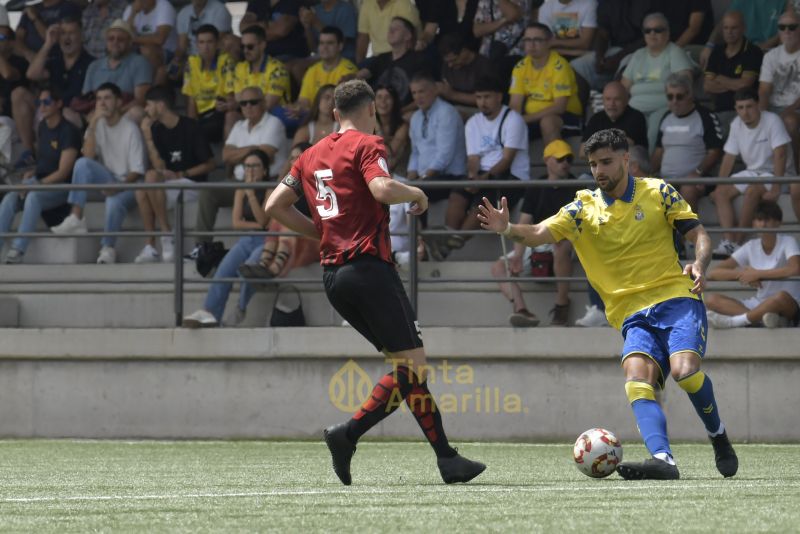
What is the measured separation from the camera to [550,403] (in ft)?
41.7

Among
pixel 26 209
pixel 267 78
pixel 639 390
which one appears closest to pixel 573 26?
pixel 267 78

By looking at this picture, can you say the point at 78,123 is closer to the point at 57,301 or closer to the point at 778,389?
the point at 57,301

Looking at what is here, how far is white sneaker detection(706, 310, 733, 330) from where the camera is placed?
40.3 ft

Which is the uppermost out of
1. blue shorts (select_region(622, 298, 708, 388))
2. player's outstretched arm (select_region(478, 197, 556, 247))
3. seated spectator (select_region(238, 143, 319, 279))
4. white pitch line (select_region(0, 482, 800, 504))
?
player's outstretched arm (select_region(478, 197, 556, 247))

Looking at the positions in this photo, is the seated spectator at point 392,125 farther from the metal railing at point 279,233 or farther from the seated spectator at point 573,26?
the seated spectator at point 573,26

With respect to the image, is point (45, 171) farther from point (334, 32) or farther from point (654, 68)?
point (654, 68)

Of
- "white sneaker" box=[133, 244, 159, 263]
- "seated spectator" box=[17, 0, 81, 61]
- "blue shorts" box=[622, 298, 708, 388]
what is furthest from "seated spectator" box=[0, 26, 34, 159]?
"blue shorts" box=[622, 298, 708, 388]

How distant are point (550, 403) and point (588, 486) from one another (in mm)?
5155

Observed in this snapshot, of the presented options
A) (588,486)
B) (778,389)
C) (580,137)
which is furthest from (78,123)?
(588,486)

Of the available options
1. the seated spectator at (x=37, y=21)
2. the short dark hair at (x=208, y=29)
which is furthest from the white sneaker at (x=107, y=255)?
the seated spectator at (x=37, y=21)

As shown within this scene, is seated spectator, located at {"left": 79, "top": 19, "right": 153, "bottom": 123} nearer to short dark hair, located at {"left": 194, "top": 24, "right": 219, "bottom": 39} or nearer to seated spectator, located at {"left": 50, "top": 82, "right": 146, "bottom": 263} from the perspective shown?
seated spectator, located at {"left": 50, "top": 82, "right": 146, "bottom": 263}

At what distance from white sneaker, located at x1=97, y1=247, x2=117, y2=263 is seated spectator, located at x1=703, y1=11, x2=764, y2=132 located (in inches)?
230

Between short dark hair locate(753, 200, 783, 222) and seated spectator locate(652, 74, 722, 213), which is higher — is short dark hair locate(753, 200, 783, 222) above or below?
below

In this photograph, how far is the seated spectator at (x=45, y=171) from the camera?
14.9 meters
